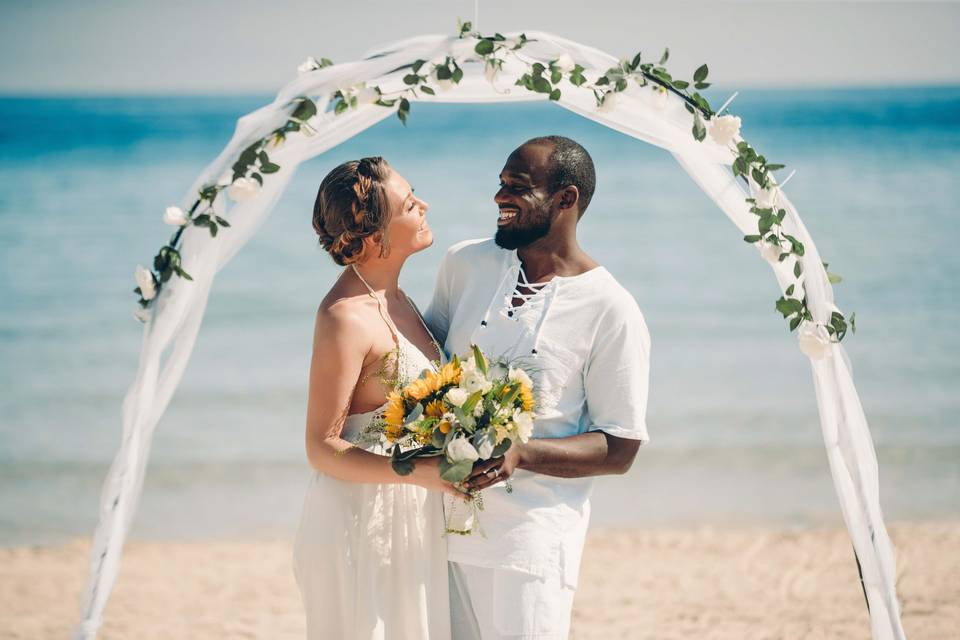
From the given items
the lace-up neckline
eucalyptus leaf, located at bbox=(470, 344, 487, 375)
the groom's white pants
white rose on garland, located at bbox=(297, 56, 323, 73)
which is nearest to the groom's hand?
eucalyptus leaf, located at bbox=(470, 344, 487, 375)

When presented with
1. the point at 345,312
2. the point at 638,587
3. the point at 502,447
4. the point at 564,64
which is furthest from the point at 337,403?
the point at 638,587

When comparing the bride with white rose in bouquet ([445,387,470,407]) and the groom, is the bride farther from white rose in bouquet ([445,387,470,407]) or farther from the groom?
white rose in bouquet ([445,387,470,407])

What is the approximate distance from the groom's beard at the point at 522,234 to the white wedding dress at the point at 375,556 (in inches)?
20.2

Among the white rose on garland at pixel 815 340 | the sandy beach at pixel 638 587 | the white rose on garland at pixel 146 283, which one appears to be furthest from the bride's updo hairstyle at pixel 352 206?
the sandy beach at pixel 638 587

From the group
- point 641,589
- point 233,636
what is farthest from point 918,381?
point 233,636

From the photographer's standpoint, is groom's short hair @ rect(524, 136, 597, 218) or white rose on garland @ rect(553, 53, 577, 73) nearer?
white rose on garland @ rect(553, 53, 577, 73)

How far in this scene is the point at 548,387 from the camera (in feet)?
12.3

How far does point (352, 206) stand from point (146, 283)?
76cm

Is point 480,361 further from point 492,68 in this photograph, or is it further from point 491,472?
point 492,68

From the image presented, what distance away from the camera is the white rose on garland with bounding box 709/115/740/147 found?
359 cm

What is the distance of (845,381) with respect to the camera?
3.77 metres

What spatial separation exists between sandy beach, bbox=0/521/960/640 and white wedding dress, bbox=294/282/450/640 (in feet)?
8.48

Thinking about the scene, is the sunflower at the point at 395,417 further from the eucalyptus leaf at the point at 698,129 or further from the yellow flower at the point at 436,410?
the eucalyptus leaf at the point at 698,129

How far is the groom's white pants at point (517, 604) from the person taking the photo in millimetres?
3633
